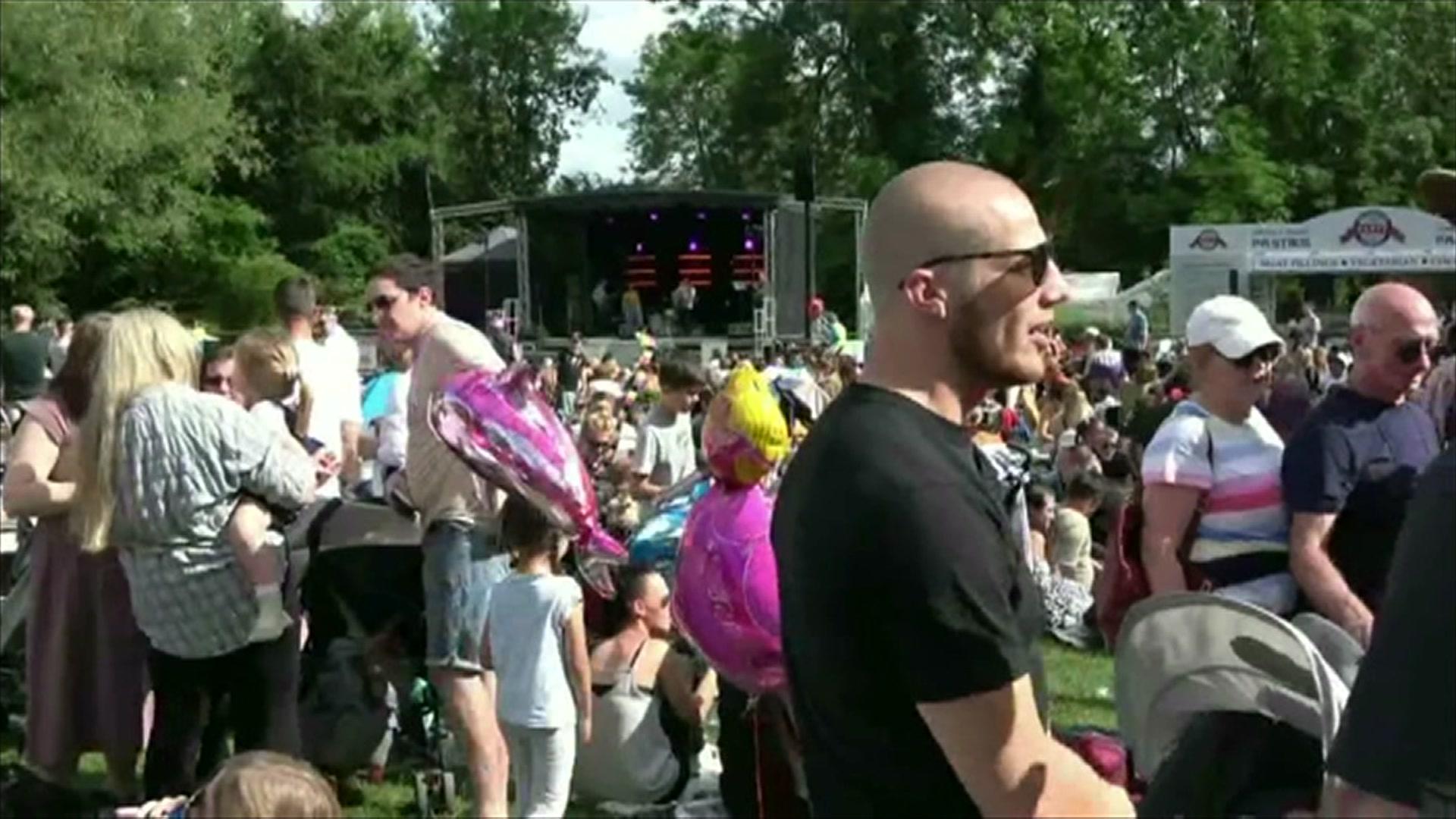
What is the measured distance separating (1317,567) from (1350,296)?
39248mm

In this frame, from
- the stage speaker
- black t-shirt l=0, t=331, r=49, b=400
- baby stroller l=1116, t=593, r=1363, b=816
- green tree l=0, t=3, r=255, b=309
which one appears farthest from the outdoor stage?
baby stroller l=1116, t=593, r=1363, b=816

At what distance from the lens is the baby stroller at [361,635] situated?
6898mm

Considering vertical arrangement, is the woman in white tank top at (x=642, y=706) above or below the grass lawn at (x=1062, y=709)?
above

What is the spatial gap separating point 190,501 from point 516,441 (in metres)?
0.87

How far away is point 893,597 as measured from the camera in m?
2.34

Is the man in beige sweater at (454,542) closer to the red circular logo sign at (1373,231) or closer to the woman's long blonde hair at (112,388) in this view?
the woman's long blonde hair at (112,388)

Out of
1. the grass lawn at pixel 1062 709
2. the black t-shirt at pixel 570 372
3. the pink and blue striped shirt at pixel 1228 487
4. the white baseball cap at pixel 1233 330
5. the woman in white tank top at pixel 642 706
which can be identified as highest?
the white baseball cap at pixel 1233 330

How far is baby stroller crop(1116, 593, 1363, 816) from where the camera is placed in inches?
152

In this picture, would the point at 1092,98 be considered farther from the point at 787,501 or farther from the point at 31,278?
the point at 787,501

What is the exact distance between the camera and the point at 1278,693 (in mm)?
3887

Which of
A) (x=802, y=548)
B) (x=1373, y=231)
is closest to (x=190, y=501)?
(x=802, y=548)

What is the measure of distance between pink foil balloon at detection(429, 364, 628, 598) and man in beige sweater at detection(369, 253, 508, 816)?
111 millimetres

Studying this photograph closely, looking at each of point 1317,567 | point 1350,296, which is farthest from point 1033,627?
point 1350,296

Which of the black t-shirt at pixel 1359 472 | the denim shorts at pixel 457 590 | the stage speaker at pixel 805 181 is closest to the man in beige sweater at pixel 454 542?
the denim shorts at pixel 457 590
